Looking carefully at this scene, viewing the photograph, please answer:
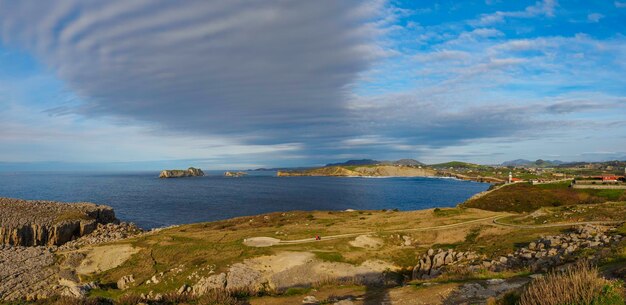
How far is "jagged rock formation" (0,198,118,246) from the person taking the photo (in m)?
63.0

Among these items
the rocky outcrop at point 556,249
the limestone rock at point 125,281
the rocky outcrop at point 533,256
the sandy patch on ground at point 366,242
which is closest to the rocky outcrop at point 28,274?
the limestone rock at point 125,281

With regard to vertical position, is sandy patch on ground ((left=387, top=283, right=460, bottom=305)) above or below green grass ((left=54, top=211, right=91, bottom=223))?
above

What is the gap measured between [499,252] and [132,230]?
7005 centimetres

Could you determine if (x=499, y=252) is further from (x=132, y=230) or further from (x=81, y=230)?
(x=81, y=230)

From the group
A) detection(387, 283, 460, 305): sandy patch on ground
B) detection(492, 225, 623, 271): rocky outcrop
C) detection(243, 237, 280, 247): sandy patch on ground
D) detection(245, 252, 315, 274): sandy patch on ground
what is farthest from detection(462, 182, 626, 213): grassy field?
detection(387, 283, 460, 305): sandy patch on ground

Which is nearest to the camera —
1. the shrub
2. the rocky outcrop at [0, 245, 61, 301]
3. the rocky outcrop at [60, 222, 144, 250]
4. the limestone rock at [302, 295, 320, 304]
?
the shrub

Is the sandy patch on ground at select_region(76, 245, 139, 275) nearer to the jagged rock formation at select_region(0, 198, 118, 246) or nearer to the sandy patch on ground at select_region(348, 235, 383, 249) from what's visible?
the sandy patch on ground at select_region(348, 235, 383, 249)

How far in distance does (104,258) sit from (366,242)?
3121 centimetres

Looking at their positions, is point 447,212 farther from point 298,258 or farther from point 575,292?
point 575,292

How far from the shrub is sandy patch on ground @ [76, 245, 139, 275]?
42483 millimetres

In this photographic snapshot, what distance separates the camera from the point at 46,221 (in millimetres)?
76250

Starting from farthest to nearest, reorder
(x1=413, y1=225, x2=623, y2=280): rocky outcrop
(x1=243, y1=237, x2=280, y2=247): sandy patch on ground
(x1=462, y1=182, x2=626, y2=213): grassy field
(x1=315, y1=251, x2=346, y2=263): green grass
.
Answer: (x1=462, y1=182, x2=626, y2=213): grassy field, (x1=243, y1=237, x2=280, y2=247): sandy patch on ground, (x1=315, y1=251, x2=346, y2=263): green grass, (x1=413, y1=225, x2=623, y2=280): rocky outcrop

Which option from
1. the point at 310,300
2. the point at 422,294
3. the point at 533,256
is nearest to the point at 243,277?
the point at 310,300

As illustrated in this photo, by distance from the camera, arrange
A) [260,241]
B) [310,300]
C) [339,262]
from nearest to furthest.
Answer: [310,300] < [339,262] < [260,241]
